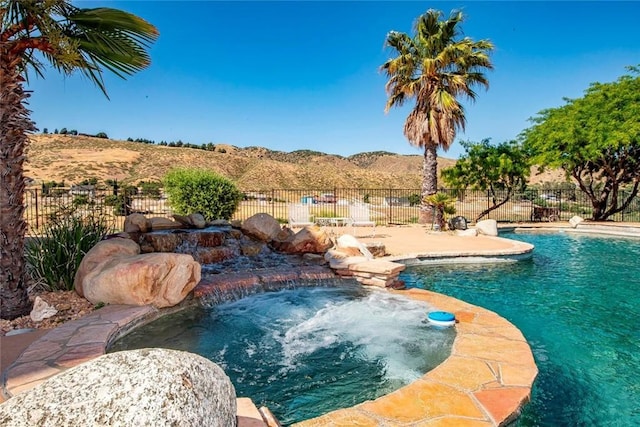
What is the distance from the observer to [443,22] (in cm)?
1362

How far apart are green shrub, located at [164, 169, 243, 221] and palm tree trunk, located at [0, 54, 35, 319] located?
26.5 feet

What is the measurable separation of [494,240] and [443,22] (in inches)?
320

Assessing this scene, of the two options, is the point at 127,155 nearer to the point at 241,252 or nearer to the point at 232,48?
the point at 232,48

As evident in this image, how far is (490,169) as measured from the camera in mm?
16562

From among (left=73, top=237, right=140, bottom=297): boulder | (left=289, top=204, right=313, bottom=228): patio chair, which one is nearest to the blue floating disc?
(left=73, top=237, right=140, bottom=297): boulder

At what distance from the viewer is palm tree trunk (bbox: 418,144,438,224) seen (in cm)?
1453

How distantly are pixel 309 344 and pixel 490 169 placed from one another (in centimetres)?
1502

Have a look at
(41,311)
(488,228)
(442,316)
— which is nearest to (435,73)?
(488,228)

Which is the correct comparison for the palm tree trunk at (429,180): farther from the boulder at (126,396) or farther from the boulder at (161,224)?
the boulder at (126,396)

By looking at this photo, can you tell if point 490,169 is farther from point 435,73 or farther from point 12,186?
point 12,186

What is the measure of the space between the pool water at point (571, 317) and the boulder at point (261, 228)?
129 inches

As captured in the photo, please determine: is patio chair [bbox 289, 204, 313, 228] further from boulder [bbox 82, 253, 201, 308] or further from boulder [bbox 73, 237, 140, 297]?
boulder [bbox 82, 253, 201, 308]

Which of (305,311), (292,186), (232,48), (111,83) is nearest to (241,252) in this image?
(305,311)

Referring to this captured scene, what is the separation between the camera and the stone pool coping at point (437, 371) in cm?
243
